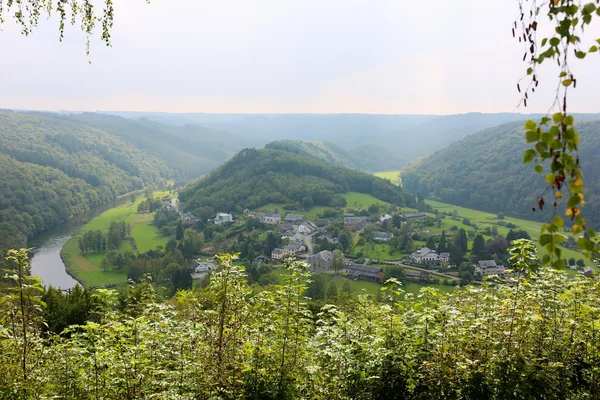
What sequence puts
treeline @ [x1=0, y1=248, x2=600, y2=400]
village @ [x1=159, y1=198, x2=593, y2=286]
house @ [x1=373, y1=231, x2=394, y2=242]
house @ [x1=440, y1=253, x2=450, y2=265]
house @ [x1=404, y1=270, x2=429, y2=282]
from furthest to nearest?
1. house @ [x1=373, y1=231, x2=394, y2=242]
2. house @ [x1=440, y1=253, x2=450, y2=265]
3. village @ [x1=159, y1=198, x2=593, y2=286]
4. house @ [x1=404, y1=270, x2=429, y2=282]
5. treeline @ [x1=0, y1=248, x2=600, y2=400]

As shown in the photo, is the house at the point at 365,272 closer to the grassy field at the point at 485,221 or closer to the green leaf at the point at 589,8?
the grassy field at the point at 485,221

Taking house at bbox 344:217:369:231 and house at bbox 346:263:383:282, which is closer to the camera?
house at bbox 346:263:383:282

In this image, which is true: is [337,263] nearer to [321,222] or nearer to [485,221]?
[321,222]

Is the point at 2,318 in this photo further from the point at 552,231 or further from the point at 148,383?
the point at 552,231

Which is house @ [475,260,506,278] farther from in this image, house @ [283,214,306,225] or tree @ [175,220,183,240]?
tree @ [175,220,183,240]

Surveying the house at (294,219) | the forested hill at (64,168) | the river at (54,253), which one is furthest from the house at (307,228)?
the forested hill at (64,168)

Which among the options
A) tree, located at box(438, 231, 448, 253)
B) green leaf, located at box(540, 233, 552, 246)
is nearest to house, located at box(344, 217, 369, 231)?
tree, located at box(438, 231, 448, 253)

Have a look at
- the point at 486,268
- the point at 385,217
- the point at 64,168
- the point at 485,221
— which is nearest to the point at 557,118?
the point at 486,268

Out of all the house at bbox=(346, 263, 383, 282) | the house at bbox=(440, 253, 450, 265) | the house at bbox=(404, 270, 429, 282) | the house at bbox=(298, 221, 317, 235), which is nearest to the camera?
the house at bbox=(404, 270, 429, 282)
